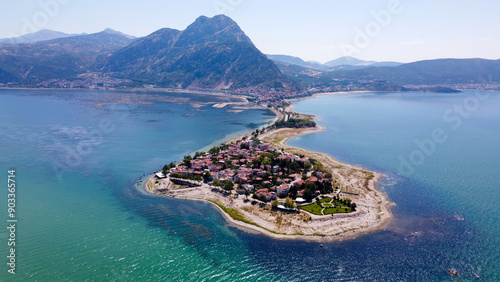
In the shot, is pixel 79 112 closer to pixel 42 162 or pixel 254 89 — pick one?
pixel 42 162

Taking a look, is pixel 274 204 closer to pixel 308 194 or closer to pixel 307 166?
pixel 308 194

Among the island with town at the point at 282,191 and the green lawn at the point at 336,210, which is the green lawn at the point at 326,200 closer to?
the island with town at the point at 282,191

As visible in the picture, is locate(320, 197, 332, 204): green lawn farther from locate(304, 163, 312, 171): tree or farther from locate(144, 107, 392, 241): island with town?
locate(304, 163, 312, 171): tree

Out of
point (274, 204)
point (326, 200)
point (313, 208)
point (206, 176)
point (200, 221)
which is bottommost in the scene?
point (200, 221)

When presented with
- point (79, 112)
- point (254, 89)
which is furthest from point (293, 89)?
point (79, 112)

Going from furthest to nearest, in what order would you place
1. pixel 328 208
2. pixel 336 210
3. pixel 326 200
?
pixel 326 200
pixel 328 208
pixel 336 210

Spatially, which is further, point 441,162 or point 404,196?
point 441,162

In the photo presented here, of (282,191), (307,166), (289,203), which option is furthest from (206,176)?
(307,166)
